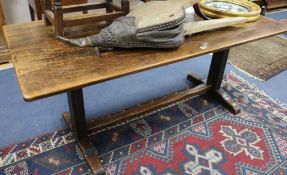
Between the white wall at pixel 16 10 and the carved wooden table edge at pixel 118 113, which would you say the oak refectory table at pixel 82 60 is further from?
the white wall at pixel 16 10

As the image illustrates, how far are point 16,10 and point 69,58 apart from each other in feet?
5.82

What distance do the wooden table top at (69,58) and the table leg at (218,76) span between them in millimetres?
423

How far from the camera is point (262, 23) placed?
1.49m

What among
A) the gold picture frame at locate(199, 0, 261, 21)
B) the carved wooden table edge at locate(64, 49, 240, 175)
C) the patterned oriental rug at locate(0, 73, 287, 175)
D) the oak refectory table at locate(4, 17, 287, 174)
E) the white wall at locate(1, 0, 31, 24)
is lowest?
the patterned oriental rug at locate(0, 73, 287, 175)

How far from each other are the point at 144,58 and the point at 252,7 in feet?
2.76

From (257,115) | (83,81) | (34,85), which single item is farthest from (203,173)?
(34,85)

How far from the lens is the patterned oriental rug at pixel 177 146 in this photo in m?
1.38

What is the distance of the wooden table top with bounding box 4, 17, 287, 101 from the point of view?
867 mm

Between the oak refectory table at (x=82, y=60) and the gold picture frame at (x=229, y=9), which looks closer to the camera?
the oak refectory table at (x=82, y=60)

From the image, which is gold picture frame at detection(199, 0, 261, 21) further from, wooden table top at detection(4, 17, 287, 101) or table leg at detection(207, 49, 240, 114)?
table leg at detection(207, 49, 240, 114)

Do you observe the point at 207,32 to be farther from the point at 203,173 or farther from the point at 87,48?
the point at 203,173

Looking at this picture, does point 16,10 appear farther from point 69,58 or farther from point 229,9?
point 229,9

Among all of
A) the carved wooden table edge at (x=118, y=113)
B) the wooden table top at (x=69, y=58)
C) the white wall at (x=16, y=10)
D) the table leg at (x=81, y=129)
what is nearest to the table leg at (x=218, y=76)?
the carved wooden table edge at (x=118, y=113)

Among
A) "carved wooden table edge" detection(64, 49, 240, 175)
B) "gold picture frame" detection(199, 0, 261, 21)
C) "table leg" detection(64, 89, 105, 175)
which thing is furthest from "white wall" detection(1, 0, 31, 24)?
"gold picture frame" detection(199, 0, 261, 21)
